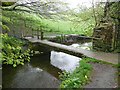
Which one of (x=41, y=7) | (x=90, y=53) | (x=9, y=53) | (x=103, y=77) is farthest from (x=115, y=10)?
(x=9, y=53)

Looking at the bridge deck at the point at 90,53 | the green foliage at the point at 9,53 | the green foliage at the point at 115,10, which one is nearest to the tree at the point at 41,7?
the bridge deck at the point at 90,53

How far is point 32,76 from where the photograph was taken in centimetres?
791

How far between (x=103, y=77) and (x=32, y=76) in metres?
3.77

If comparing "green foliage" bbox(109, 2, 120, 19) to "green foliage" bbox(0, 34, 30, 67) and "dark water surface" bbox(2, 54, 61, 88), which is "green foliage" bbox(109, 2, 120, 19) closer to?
"dark water surface" bbox(2, 54, 61, 88)

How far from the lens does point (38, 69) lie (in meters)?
8.92

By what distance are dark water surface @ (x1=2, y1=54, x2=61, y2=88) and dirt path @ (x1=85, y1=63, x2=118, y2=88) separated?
186 centimetres

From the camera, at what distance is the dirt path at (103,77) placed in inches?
175

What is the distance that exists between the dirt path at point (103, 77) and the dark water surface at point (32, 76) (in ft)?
6.10

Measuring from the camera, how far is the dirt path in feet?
14.6

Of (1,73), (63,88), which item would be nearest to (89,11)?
(1,73)

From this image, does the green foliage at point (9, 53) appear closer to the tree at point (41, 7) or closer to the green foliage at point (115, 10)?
the tree at point (41, 7)

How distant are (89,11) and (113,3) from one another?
3629mm

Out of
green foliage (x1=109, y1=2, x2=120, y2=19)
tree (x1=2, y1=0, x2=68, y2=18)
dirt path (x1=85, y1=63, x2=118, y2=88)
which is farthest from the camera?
green foliage (x1=109, y1=2, x2=120, y2=19)

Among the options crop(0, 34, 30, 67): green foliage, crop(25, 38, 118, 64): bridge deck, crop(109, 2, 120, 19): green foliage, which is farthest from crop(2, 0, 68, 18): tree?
crop(109, 2, 120, 19): green foliage
